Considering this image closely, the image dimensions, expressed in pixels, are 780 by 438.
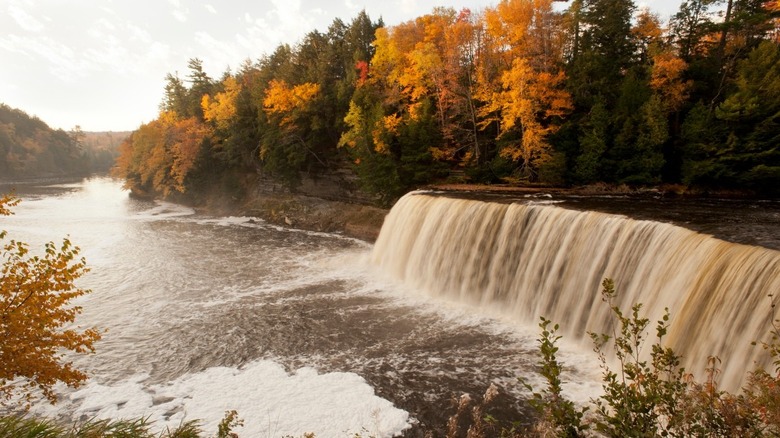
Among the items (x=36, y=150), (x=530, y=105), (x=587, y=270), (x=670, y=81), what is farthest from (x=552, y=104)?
(x=36, y=150)

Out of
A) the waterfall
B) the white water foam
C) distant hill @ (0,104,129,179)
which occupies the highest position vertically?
distant hill @ (0,104,129,179)

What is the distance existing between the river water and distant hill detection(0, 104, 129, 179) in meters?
95.3

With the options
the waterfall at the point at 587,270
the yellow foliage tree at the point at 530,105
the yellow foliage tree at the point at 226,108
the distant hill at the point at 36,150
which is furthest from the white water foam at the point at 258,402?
the distant hill at the point at 36,150

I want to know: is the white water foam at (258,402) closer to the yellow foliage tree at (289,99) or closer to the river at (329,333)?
the river at (329,333)

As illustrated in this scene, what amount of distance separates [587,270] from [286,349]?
9345 millimetres

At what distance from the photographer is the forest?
738 inches

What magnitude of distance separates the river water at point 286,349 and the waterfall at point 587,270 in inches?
46.4

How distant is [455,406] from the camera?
8891mm

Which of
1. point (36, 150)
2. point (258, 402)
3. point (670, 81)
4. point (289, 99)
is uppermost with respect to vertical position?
point (289, 99)

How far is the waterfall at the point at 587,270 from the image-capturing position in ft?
26.1

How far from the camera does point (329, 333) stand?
12.8 metres

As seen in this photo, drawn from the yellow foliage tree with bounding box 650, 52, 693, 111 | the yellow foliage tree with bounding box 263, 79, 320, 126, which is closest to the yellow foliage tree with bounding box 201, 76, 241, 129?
the yellow foliage tree with bounding box 263, 79, 320, 126

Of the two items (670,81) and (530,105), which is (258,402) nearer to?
(530,105)

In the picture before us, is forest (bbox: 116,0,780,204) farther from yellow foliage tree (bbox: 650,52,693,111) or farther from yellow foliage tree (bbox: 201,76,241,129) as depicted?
yellow foliage tree (bbox: 201,76,241,129)
